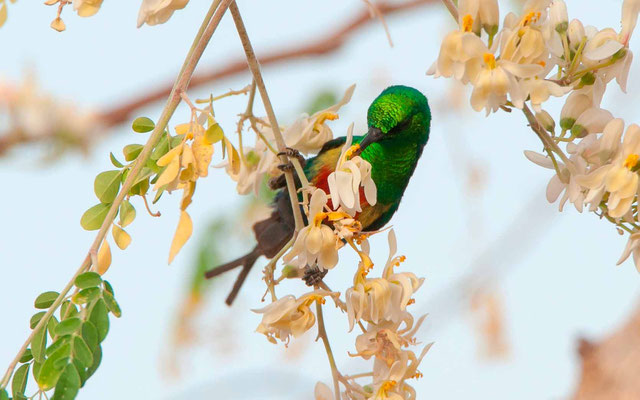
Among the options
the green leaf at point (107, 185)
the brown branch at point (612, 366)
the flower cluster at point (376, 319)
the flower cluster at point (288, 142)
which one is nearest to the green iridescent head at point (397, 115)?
the flower cluster at point (288, 142)

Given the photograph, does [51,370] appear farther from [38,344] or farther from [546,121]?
[546,121]

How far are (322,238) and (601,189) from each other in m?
0.37

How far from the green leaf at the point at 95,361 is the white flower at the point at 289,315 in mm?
233

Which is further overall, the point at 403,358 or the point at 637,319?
the point at 637,319

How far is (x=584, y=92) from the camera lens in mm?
1104

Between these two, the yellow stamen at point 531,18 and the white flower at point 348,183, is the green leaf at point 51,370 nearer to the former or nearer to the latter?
the white flower at point 348,183

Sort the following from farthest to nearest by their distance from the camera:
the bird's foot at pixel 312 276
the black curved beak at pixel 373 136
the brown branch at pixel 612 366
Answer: the brown branch at pixel 612 366
the black curved beak at pixel 373 136
the bird's foot at pixel 312 276

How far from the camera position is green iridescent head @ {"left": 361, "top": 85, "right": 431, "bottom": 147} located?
1.61 meters

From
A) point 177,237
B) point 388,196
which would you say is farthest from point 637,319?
point 177,237

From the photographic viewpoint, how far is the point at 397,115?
1645 millimetres

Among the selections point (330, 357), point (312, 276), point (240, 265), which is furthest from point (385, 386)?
point (240, 265)

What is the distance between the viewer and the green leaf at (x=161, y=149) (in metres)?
1.08

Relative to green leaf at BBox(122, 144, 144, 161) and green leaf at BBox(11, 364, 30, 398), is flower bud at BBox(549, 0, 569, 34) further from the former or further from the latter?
green leaf at BBox(11, 364, 30, 398)

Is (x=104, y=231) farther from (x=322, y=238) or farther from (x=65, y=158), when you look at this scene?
(x=65, y=158)
